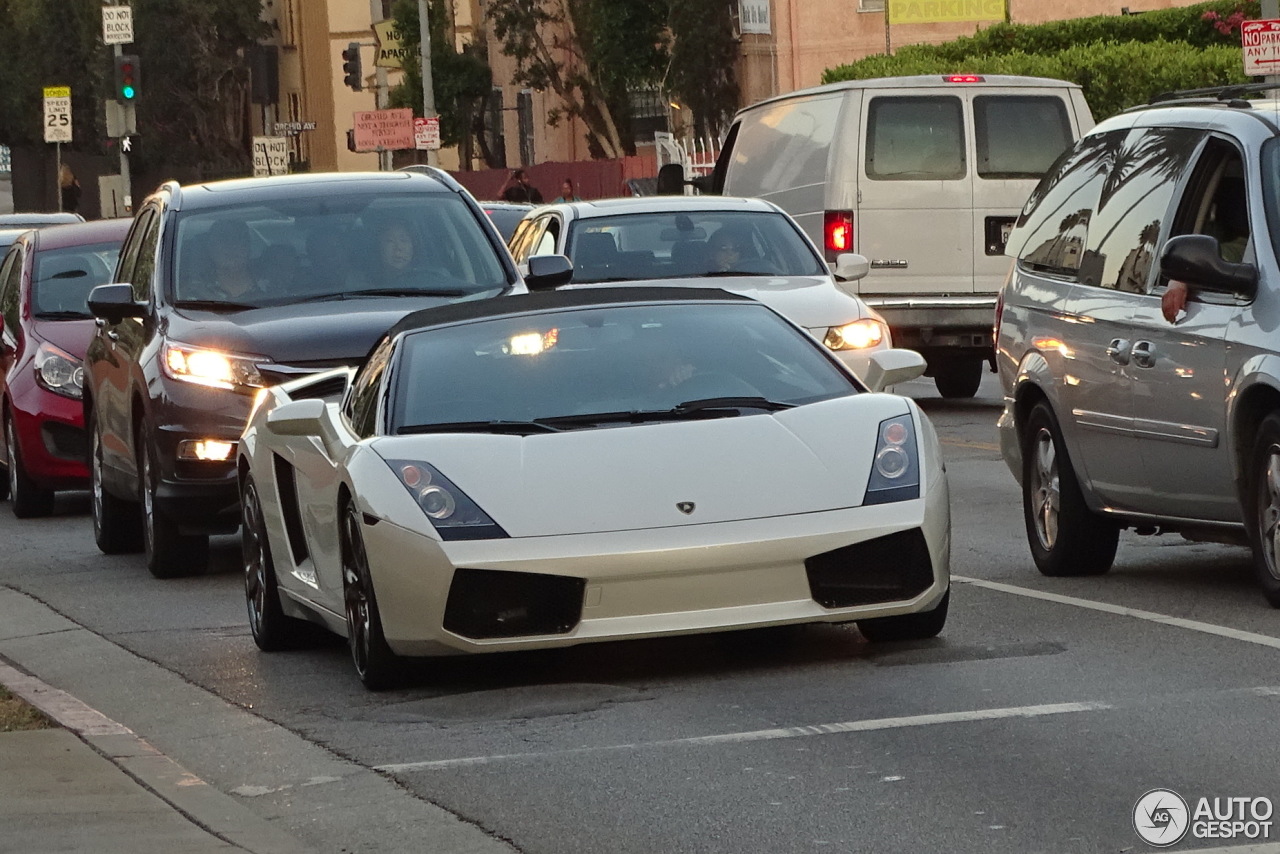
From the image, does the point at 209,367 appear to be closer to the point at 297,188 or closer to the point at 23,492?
the point at 297,188

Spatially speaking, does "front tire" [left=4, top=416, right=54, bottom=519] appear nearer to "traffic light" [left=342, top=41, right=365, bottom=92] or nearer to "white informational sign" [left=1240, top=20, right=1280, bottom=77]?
"white informational sign" [left=1240, top=20, right=1280, bottom=77]

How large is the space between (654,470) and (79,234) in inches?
453

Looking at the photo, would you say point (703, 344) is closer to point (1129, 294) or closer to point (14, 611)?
point (1129, 294)

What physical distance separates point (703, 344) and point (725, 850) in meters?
3.67

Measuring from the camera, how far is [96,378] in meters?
15.6

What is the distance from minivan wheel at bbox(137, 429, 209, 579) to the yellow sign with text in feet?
123

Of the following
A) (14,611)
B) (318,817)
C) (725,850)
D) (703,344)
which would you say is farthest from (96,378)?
(725,850)

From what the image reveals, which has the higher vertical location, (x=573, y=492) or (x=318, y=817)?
(x=573, y=492)

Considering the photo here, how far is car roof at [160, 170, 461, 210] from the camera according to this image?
47.4 ft

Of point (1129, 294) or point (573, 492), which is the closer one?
point (573, 492)

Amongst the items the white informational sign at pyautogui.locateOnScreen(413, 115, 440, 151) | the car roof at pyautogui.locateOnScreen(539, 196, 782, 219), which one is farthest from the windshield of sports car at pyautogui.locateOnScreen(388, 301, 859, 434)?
the white informational sign at pyautogui.locateOnScreen(413, 115, 440, 151)

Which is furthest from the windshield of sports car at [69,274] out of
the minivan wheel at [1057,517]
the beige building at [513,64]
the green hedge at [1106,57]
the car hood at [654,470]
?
the beige building at [513,64]

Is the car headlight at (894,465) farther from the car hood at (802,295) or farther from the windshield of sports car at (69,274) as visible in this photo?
the windshield of sports car at (69,274)

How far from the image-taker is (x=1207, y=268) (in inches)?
391
